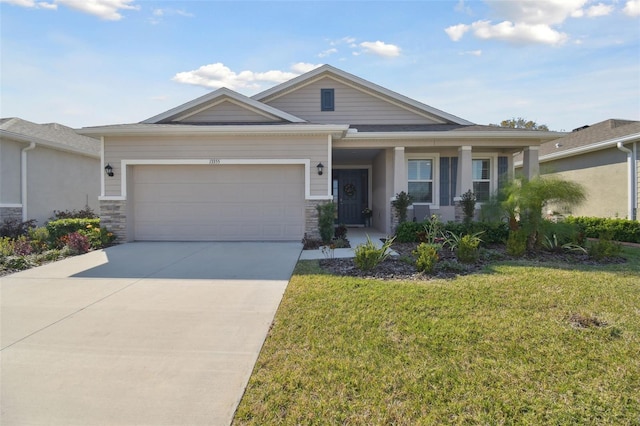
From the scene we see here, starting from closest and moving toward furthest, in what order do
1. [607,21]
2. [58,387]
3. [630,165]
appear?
[58,387], [607,21], [630,165]

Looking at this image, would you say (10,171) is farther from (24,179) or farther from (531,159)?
(531,159)

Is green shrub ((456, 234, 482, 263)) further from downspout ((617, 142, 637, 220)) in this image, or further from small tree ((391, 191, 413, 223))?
downspout ((617, 142, 637, 220))

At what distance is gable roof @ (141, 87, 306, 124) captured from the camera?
34.8 ft

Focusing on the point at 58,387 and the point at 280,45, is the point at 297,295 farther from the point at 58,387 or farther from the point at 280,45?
the point at 280,45

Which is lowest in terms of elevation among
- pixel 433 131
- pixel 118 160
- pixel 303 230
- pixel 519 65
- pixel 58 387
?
pixel 58 387

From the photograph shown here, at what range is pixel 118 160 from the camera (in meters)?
9.62

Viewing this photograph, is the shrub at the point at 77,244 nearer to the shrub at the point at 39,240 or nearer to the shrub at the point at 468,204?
the shrub at the point at 39,240

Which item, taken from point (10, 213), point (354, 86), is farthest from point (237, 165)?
point (10, 213)

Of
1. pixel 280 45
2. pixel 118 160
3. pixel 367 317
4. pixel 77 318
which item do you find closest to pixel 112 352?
pixel 77 318

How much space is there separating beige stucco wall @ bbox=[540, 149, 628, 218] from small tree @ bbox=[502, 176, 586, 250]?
438 cm

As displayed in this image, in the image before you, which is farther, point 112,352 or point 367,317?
point 367,317

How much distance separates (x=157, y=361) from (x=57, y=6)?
8.58 meters

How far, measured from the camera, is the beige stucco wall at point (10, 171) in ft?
34.3

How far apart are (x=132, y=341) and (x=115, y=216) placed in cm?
738
